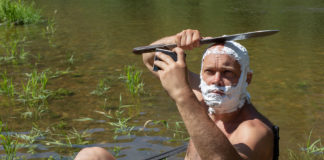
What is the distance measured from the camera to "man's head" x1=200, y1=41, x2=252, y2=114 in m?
2.79

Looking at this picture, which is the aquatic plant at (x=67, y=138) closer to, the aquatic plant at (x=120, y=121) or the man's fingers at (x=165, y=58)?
the aquatic plant at (x=120, y=121)

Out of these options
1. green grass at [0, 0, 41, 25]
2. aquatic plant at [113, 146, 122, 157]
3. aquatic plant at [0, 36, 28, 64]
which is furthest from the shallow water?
green grass at [0, 0, 41, 25]

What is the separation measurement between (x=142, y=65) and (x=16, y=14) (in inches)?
203

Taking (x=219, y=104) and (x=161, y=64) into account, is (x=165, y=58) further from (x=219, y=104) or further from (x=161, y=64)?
(x=219, y=104)

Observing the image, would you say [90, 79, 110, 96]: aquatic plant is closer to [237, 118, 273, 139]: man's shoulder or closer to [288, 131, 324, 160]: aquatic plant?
[288, 131, 324, 160]: aquatic plant

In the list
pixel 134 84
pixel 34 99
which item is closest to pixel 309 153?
pixel 134 84

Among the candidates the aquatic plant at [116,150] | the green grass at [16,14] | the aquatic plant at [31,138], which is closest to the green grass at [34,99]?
the aquatic plant at [31,138]

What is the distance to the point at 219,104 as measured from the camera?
2830 mm

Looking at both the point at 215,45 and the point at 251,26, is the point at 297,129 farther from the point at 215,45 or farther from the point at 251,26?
the point at 251,26

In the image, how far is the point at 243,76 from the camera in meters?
2.85

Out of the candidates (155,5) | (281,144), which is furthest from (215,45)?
(155,5)

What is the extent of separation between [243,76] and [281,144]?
2.29 meters

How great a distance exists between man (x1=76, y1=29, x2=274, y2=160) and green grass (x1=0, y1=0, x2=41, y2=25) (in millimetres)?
9337

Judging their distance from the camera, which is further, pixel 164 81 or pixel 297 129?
pixel 297 129
